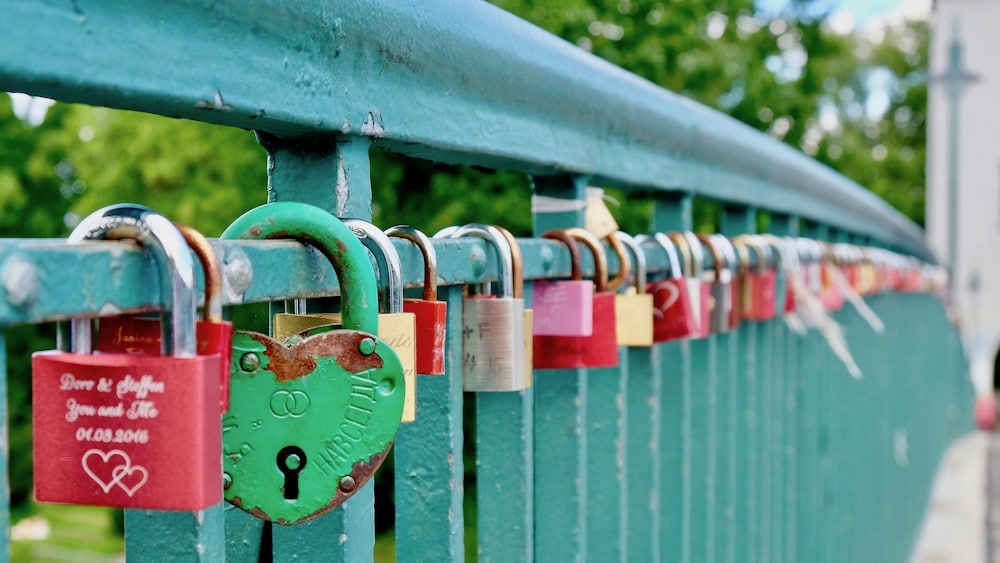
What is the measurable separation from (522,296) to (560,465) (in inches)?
12.9

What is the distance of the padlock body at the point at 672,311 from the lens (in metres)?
1.70

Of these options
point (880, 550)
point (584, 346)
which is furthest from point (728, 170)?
point (880, 550)

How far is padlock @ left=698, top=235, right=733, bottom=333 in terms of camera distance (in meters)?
2.00

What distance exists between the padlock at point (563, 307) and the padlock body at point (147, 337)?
0.70 meters

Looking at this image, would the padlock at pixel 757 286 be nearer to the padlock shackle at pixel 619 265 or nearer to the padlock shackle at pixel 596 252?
the padlock shackle at pixel 619 265

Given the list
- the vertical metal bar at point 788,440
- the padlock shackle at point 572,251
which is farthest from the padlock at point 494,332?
the vertical metal bar at point 788,440

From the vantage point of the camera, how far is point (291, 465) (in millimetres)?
799

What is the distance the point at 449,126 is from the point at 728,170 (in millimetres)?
1171

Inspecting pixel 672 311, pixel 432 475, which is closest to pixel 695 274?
pixel 672 311

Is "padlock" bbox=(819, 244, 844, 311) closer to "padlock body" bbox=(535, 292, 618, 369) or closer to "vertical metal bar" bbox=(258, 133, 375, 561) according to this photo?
"padlock body" bbox=(535, 292, 618, 369)

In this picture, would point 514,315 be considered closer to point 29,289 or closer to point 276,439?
point 276,439

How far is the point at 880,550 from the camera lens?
4.40 metres

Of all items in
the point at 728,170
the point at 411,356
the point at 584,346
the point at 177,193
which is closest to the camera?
the point at 411,356

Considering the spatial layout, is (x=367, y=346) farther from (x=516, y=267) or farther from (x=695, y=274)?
(x=695, y=274)
